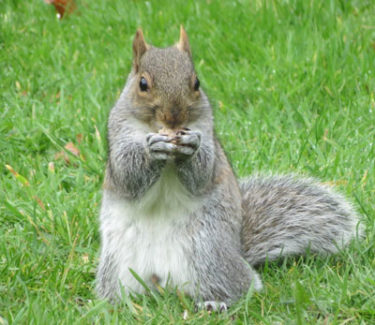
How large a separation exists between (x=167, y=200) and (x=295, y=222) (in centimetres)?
46

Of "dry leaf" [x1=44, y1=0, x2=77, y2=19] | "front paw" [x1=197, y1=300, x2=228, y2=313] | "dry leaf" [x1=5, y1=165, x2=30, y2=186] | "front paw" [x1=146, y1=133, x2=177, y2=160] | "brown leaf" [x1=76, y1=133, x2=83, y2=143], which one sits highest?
"dry leaf" [x1=44, y1=0, x2=77, y2=19]

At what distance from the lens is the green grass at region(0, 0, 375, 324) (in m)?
2.07

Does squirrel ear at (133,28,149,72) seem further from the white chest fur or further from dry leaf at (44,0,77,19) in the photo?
dry leaf at (44,0,77,19)

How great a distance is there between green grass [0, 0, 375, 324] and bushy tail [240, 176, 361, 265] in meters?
0.05

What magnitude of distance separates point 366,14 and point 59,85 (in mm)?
1583

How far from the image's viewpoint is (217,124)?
10.5 feet

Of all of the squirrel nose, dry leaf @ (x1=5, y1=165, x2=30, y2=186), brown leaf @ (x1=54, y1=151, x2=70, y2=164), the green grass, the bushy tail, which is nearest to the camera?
the squirrel nose

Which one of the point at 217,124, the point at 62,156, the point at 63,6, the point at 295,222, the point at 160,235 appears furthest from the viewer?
the point at 63,6

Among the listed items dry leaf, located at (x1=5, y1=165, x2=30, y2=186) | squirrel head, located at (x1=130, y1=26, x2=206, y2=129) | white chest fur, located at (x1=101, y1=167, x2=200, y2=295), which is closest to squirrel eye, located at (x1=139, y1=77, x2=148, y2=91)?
squirrel head, located at (x1=130, y1=26, x2=206, y2=129)

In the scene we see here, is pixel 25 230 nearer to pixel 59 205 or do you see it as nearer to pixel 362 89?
pixel 59 205

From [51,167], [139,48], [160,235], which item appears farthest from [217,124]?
[160,235]

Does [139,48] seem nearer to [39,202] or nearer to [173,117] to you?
[173,117]

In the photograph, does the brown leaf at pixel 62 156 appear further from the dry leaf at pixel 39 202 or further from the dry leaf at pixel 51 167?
the dry leaf at pixel 39 202

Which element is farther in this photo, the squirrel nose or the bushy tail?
the bushy tail
